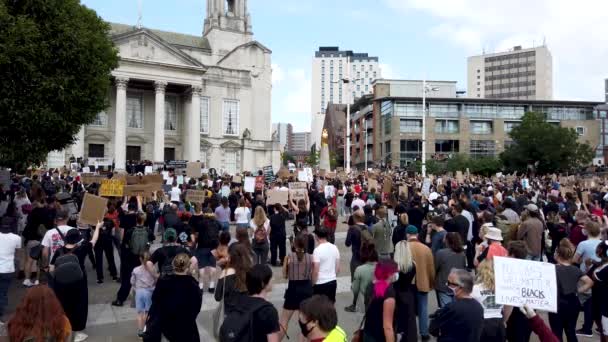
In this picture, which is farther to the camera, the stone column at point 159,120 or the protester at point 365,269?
the stone column at point 159,120

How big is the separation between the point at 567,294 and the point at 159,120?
48.9m

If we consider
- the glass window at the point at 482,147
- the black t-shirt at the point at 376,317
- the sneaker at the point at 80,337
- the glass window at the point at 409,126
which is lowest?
→ the sneaker at the point at 80,337

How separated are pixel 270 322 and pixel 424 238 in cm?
724

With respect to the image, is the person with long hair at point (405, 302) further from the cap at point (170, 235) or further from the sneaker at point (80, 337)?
the sneaker at point (80, 337)

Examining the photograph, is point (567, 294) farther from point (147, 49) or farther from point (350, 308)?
point (147, 49)

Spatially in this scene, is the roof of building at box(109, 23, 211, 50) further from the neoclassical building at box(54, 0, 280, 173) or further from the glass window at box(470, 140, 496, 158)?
the glass window at box(470, 140, 496, 158)

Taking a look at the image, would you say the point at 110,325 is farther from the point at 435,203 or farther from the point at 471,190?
the point at 471,190

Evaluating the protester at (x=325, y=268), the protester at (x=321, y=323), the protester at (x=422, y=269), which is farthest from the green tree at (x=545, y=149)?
the protester at (x=321, y=323)

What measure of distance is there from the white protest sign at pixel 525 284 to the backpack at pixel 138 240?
19.8ft

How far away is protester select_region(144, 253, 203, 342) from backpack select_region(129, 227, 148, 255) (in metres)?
3.50

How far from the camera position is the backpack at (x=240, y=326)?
444 cm

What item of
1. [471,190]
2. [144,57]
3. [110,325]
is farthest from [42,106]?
[144,57]

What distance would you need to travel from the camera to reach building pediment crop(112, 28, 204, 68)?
4916 centimetres

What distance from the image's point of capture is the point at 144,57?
5028cm
